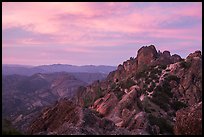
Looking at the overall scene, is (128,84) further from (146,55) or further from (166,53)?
(166,53)

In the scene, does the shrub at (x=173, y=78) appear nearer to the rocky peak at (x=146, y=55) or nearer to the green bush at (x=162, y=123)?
the green bush at (x=162, y=123)

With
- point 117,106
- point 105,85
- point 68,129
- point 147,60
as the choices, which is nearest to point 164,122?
point 117,106

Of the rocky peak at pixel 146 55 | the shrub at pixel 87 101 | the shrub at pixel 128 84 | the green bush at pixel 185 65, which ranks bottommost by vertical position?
the shrub at pixel 87 101

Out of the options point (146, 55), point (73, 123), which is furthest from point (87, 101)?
point (73, 123)

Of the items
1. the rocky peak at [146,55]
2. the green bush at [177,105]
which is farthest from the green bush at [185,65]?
the rocky peak at [146,55]

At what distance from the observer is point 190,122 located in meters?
34.4

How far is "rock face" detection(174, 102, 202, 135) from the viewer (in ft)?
110

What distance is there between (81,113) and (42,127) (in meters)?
8.89

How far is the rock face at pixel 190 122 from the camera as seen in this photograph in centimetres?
3341

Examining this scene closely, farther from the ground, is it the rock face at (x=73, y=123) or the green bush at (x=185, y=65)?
the green bush at (x=185, y=65)

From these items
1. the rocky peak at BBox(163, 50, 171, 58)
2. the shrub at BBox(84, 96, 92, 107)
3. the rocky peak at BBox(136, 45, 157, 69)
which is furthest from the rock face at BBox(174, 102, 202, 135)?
the rocky peak at BBox(163, 50, 171, 58)

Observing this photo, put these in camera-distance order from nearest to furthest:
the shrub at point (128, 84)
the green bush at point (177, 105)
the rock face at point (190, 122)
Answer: the rock face at point (190, 122), the green bush at point (177, 105), the shrub at point (128, 84)

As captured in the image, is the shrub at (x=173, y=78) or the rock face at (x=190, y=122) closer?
the rock face at (x=190, y=122)

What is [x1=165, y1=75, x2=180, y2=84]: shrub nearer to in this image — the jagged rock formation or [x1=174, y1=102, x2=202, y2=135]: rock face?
the jagged rock formation
